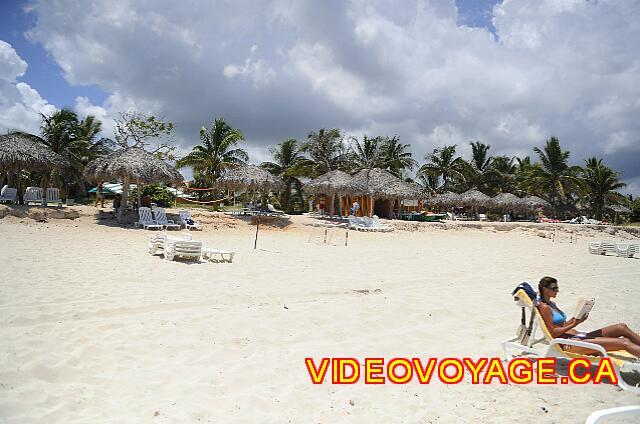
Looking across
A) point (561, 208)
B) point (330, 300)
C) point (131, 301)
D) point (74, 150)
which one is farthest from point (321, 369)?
point (561, 208)

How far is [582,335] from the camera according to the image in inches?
139

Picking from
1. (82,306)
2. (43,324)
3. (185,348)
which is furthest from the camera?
(82,306)

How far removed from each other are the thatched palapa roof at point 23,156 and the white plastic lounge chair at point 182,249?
11.4 meters

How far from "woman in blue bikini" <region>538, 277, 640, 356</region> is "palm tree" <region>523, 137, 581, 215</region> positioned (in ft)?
115

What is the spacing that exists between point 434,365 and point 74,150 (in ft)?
89.7

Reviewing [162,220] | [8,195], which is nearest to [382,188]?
[162,220]

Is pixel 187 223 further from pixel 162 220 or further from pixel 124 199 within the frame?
pixel 124 199

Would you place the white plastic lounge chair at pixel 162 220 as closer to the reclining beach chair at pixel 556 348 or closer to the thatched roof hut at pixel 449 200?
the reclining beach chair at pixel 556 348

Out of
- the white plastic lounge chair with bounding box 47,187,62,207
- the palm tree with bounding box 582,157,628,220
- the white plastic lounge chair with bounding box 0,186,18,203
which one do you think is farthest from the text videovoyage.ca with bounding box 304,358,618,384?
the palm tree with bounding box 582,157,628,220

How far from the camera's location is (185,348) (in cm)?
388

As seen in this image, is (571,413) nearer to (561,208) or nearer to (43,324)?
(43,324)

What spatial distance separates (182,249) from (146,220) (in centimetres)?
824

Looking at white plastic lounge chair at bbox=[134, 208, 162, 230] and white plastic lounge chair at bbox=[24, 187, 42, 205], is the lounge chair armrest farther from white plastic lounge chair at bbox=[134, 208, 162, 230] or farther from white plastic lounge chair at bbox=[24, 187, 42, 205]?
white plastic lounge chair at bbox=[24, 187, 42, 205]

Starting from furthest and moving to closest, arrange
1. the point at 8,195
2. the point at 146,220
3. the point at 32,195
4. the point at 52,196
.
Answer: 1. the point at 52,196
2. the point at 32,195
3. the point at 8,195
4. the point at 146,220
